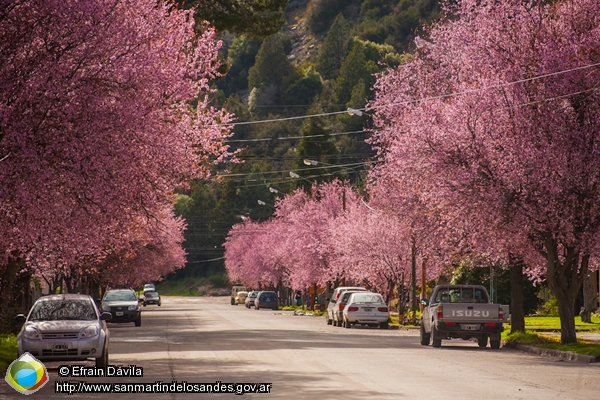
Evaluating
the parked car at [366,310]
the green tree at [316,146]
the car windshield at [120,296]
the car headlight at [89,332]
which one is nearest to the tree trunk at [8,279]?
the car headlight at [89,332]

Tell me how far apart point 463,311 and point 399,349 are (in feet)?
7.83

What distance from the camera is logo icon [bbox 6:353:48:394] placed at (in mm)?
16748

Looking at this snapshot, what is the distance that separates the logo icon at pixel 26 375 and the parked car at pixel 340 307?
29294 mm

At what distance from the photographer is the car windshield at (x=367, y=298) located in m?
45.8

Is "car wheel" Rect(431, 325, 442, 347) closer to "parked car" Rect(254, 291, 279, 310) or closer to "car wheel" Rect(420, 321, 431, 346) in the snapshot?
"car wheel" Rect(420, 321, 431, 346)

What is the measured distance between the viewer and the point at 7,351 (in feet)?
79.4

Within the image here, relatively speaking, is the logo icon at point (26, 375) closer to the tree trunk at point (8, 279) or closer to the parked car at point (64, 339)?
the parked car at point (64, 339)

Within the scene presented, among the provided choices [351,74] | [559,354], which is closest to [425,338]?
[559,354]

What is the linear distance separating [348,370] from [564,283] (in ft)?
37.2

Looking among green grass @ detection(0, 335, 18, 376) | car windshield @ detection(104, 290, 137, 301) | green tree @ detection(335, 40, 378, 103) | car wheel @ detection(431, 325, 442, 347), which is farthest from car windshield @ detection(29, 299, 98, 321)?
green tree @ detection(335, 40, 378, 103)

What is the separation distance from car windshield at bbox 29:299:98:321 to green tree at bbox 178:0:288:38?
14.7 metres

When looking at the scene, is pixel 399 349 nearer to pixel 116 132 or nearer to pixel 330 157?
pixel 116 132

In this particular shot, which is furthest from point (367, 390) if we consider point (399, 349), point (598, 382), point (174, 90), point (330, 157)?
point (330, 157)

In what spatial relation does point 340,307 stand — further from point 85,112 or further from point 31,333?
point 85,112
